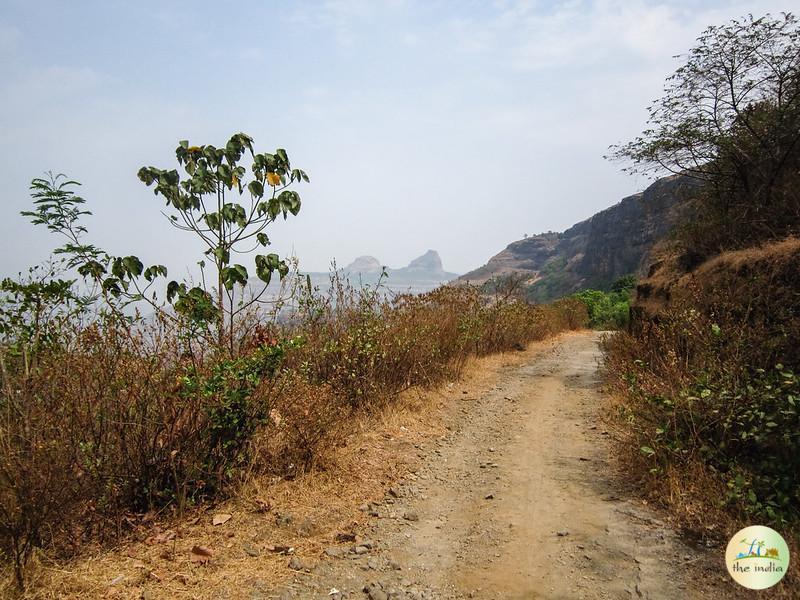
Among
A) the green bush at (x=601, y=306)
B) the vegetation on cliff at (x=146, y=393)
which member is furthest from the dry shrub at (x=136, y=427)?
the green bush at (x=601, y=306)

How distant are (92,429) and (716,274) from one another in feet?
27.1

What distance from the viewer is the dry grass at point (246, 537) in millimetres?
2861

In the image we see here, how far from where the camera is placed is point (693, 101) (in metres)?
9.95

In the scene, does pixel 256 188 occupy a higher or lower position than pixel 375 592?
higher

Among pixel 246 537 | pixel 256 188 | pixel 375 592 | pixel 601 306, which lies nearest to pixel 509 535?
pixel 375 592

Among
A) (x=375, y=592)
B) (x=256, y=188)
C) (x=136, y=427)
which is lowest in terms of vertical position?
(x=375, y=592)

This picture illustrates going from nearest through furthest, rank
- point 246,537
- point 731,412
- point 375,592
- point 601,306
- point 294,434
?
point 375,592
point 246,537
point 731,412
point 294,434
point 601,306

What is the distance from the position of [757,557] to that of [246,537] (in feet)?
11.6

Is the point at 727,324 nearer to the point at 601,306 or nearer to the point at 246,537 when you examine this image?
the point at 246,537

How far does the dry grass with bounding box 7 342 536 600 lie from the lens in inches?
113

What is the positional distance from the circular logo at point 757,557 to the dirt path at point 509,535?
22 cm

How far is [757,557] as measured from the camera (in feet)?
10.2

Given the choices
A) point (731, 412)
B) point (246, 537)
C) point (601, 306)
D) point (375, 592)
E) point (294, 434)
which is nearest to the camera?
point (375, 592)

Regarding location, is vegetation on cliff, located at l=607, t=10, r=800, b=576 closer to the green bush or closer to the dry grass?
the dry grass
